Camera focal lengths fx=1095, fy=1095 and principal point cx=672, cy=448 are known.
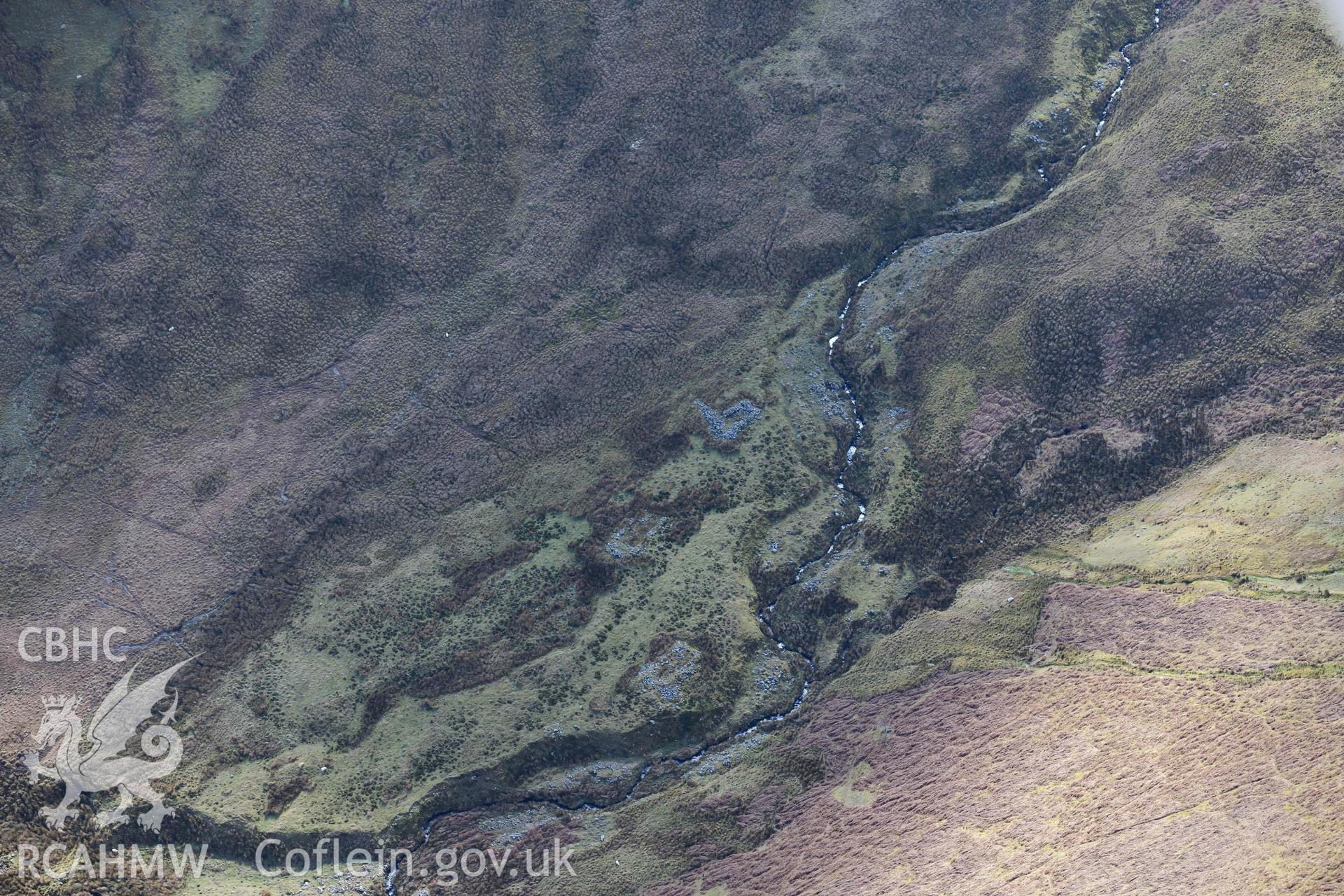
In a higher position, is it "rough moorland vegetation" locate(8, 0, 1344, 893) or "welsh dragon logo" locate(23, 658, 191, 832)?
"rough moorland vegetation" locate(8, 0, 1344, 893)

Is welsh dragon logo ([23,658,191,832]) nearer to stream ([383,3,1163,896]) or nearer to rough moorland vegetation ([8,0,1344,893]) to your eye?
rough moorland vegetation ([8,0,1344,893])

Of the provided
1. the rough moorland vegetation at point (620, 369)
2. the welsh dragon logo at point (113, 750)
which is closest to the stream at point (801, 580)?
the rough moorland vegetation at point (620, 369)

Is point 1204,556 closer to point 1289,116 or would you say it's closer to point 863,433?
point 863,433

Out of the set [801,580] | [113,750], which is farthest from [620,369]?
[113,750]

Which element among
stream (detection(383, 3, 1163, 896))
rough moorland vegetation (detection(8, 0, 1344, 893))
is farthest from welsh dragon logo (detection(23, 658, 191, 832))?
stream (detection(383, 3, 1163, 896))

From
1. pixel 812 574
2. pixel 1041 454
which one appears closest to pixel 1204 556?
pixel 1041 454

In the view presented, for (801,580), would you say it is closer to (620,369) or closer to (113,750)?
(620,369)

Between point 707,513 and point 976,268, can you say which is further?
point 976,268
